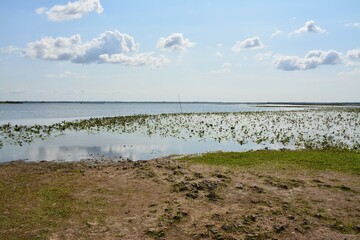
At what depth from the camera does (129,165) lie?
66.3ft

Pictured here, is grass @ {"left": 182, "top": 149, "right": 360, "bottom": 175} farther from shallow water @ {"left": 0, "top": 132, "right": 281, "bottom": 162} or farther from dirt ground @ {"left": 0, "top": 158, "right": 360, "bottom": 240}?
shallow water @ {"left": 0, "top": 132, "right": 281, "bottom": 162}

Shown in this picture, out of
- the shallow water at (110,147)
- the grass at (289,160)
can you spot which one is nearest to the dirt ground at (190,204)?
the grass at (289,160)

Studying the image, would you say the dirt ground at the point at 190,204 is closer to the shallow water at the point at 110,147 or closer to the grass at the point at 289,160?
the grass at the point at 289,160

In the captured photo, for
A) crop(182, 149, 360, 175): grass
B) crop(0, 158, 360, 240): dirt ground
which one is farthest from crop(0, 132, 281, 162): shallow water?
crop(0, 158, 360, 240): dirt ground

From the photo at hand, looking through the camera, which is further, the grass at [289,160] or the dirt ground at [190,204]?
the grass at [289,160]

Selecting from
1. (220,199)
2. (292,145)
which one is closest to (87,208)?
(220,199)

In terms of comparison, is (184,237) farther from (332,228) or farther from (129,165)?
(129,165)

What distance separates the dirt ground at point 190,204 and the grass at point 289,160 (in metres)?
1.25

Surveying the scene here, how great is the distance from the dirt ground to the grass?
1.25m

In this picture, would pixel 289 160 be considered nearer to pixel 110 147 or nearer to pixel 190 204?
pixel 190 204

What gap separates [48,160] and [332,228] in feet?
63.2

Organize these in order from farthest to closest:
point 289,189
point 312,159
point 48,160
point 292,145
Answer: point 292,145, point 48,160, point 312,159, point 289,189

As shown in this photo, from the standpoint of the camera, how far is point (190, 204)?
1254cm

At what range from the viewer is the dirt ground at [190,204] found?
10.3m
